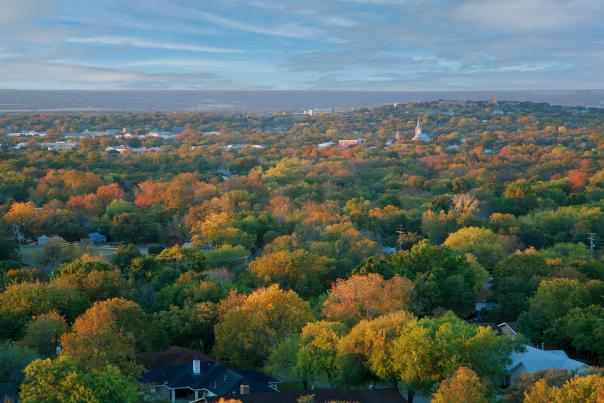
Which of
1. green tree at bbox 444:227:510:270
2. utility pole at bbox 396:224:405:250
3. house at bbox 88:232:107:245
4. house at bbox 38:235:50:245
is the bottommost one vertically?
house at bbox 88:232:107:245

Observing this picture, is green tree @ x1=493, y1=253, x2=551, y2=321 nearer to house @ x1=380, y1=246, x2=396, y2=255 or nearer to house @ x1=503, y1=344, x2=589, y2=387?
house @ x1=503, y1=344, x2=589, y2=387

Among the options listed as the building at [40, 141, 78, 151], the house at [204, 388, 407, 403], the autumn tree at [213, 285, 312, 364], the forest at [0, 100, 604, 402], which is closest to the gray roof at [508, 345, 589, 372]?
the forest at [0, 100, 604, 402]

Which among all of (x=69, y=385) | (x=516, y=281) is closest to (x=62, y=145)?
(x=516, y=281)

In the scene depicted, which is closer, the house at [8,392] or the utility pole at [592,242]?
the house at [8,392]

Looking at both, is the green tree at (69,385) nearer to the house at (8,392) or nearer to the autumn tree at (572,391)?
the house at (8,392)

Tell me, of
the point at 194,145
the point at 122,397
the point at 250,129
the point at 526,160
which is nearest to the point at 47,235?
the point at 122,397

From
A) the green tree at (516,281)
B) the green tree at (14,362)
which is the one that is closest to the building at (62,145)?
the green tree at (516,281)
